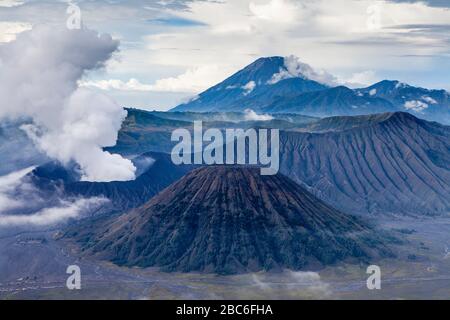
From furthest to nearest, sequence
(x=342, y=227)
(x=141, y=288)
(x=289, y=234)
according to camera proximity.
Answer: (x=342, y=227)
(x=289, y=234)
(x=141, y=288)

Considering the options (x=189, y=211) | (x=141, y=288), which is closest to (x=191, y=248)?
(x=189, y=211)

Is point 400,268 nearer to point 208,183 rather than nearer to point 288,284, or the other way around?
point 288,284

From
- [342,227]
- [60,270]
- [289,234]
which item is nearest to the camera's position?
[60,270]

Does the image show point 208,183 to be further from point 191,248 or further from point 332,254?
point 332,254

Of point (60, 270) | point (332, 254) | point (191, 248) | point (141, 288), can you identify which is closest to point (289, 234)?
point (332, 254)

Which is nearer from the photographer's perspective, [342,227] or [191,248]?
[191,248]

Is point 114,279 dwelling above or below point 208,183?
below
